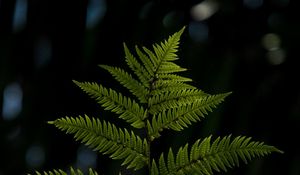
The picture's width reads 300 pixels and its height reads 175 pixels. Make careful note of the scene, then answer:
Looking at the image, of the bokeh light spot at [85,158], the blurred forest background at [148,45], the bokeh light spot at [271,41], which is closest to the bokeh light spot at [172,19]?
the blurred forest background at [148,45]

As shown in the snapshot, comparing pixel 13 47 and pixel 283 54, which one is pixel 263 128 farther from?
pixel 13 47

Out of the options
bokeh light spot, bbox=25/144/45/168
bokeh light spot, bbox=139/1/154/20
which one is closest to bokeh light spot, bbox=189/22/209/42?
bokeh light spot, bbox=139/1/154/20

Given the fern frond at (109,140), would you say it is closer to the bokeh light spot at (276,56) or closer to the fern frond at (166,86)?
the fern frond at (166,86)

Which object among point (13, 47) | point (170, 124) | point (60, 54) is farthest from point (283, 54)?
point (170, 124)

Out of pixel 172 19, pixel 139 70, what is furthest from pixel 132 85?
pixel 172 19

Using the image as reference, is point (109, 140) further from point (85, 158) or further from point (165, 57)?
point (85, 158)

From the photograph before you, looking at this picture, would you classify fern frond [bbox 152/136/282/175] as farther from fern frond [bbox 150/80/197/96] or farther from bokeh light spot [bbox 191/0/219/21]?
bokeh light spot [bbox 191/0/219/21]
